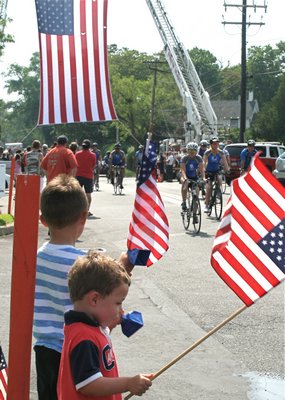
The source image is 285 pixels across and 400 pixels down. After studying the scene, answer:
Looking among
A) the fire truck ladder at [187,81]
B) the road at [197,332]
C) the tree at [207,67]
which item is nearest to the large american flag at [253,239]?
the road at [197,332]

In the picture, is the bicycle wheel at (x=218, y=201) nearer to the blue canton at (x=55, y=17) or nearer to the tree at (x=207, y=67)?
the blue canton at (x=55, y=17)

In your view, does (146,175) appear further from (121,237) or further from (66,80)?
(121,237)

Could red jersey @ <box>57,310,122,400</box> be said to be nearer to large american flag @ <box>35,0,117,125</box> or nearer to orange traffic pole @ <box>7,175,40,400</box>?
orange traffic pole @ <box>7,175,40,400</box>

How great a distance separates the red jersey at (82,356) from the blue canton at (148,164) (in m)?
1.46

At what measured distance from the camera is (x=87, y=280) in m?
3.25

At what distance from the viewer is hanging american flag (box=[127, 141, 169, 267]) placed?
15.4ft

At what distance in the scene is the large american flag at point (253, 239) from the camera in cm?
390

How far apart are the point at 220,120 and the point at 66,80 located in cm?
12548

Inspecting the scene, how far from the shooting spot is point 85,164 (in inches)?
733

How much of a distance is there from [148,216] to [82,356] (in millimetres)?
1611

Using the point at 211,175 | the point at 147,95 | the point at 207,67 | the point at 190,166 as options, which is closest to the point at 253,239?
the point at 190,166

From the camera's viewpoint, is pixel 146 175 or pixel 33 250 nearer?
pixel 33 250

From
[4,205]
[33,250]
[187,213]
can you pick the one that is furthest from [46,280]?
[4,205]

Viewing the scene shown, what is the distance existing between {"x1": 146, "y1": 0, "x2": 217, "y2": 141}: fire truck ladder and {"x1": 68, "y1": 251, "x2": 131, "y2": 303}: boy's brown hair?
164ft
